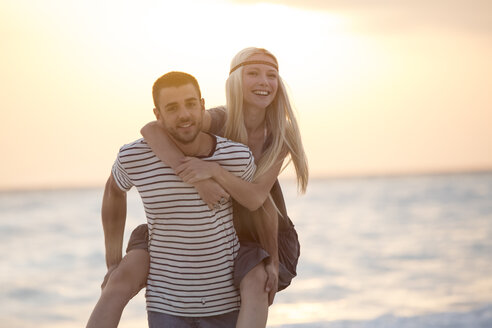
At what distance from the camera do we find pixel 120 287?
3.46 meters

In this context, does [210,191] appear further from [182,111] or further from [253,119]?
[253,119]

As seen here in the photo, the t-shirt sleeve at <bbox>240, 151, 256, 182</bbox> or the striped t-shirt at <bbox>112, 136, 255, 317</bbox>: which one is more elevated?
Result: the t-shirt sleeve at <bbox>240, 151, 256, 182</bbox>

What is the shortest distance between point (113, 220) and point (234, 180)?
0.65 meters

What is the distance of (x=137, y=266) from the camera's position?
3.54 m

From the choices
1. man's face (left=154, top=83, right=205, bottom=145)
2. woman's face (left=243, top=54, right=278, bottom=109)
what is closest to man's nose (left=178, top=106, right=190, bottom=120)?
man's face (left=154, top=83, right=205, bottom=145)

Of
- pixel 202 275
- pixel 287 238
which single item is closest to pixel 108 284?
pixel 202 275

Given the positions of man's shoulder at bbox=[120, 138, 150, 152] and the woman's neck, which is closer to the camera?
man's shoulder at bbox=[120, 138, 150, 152]

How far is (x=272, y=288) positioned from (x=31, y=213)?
25.7m

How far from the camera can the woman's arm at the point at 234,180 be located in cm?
335

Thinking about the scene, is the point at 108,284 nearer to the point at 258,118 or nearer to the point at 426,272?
the point at 258,118

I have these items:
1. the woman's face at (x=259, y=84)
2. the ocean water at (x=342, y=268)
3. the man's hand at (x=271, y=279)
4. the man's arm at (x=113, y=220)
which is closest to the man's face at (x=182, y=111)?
the man's arm at (x=113, y=220)

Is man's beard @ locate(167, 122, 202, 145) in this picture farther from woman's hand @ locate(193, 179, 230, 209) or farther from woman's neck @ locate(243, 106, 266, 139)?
woman's neck @ locate(243, 106, 266, 139)

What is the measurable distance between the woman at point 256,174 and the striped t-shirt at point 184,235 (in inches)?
2.4

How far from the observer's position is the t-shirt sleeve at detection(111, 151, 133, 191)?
345 cm
